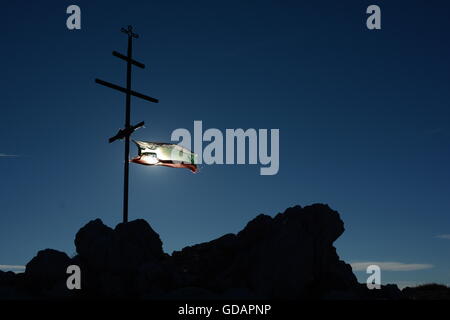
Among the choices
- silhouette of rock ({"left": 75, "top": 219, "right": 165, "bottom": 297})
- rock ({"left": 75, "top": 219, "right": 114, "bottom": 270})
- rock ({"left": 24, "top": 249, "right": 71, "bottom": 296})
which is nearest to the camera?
silhouette of rock ({"left": 75, "top": 219, "right": 165, "bottom": 297})

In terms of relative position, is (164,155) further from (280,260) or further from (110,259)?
(280,260)

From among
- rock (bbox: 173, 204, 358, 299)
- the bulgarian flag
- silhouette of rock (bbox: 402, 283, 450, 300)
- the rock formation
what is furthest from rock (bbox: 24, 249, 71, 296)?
silhouette of rock (bbox: 402, 283, 450, 300)

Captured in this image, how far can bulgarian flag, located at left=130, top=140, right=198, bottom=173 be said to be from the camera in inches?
1350

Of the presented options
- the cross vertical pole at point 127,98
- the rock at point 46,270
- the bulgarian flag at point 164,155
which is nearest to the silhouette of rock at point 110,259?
the rock at point 46,270

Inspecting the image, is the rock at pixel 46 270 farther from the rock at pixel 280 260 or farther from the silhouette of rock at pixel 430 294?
the silhouette of rock at pixel 430 294

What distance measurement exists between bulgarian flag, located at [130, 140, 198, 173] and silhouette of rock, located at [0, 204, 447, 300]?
4.07 meters

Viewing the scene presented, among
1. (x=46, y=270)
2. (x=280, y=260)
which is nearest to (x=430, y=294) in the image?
(x=280, y=260)

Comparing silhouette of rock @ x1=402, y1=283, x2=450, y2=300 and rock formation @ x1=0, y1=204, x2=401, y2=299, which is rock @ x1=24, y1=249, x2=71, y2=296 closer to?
rock formation @ x1=0, y1=204, x2=401, y2=299

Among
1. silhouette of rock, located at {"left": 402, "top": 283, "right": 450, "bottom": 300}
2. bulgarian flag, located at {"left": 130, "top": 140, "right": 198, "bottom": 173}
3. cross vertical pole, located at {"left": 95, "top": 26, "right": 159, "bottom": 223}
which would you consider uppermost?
cross vertical pole, located at {"left": 95, "top": 26, "right": 159, "bottom": 223}

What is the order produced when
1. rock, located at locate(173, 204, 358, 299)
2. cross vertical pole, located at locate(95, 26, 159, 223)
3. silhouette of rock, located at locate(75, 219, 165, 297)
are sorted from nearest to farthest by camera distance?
rock, located at locate(173, 204, 358, 299), silhouette of rock, located at locate(75, 219, 165, 297), cross vertical pole, located at locate(95, 26, 159, 223)

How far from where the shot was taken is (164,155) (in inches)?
1398
